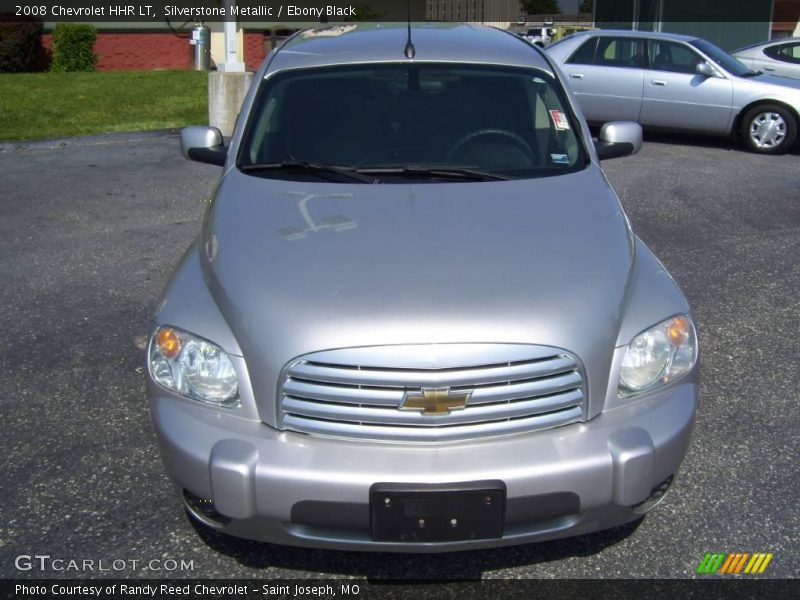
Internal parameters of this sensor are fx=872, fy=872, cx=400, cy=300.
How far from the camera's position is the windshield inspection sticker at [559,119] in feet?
13.2

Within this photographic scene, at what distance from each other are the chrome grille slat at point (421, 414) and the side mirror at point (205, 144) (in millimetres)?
2105

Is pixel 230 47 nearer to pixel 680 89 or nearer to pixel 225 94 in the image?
pixel 225 94

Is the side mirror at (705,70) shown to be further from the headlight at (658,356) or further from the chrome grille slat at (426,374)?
the chrome grille slat at (426,374)

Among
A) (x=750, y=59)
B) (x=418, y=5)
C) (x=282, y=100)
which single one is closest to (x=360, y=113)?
(x=282, y=100)

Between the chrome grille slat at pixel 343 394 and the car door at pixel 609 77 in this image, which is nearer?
the chrome grille slat at pixel 343 394

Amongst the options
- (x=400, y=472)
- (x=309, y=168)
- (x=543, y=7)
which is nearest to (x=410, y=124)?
(x=309, y=168)

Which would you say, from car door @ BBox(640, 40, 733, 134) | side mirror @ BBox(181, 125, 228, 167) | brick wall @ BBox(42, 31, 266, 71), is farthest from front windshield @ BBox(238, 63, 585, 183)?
brick wall @ BBox(42, 31, 266, 71)

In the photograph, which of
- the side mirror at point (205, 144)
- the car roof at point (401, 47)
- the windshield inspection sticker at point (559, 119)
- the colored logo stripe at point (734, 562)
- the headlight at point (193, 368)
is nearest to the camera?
the headlight at point (193, 368)

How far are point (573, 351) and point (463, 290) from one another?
1.26 ft

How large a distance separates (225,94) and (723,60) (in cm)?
647

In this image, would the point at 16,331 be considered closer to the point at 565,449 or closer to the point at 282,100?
the point at 282,100

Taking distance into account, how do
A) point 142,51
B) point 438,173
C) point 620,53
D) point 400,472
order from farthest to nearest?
1. point 142,51
2. point 620,53
3. point 438,173
4. point 400,472

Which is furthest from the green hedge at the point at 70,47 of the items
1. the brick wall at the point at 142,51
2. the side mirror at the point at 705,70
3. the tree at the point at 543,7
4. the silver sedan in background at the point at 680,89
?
the tree at the point at 543,7

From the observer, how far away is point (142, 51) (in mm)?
24094
